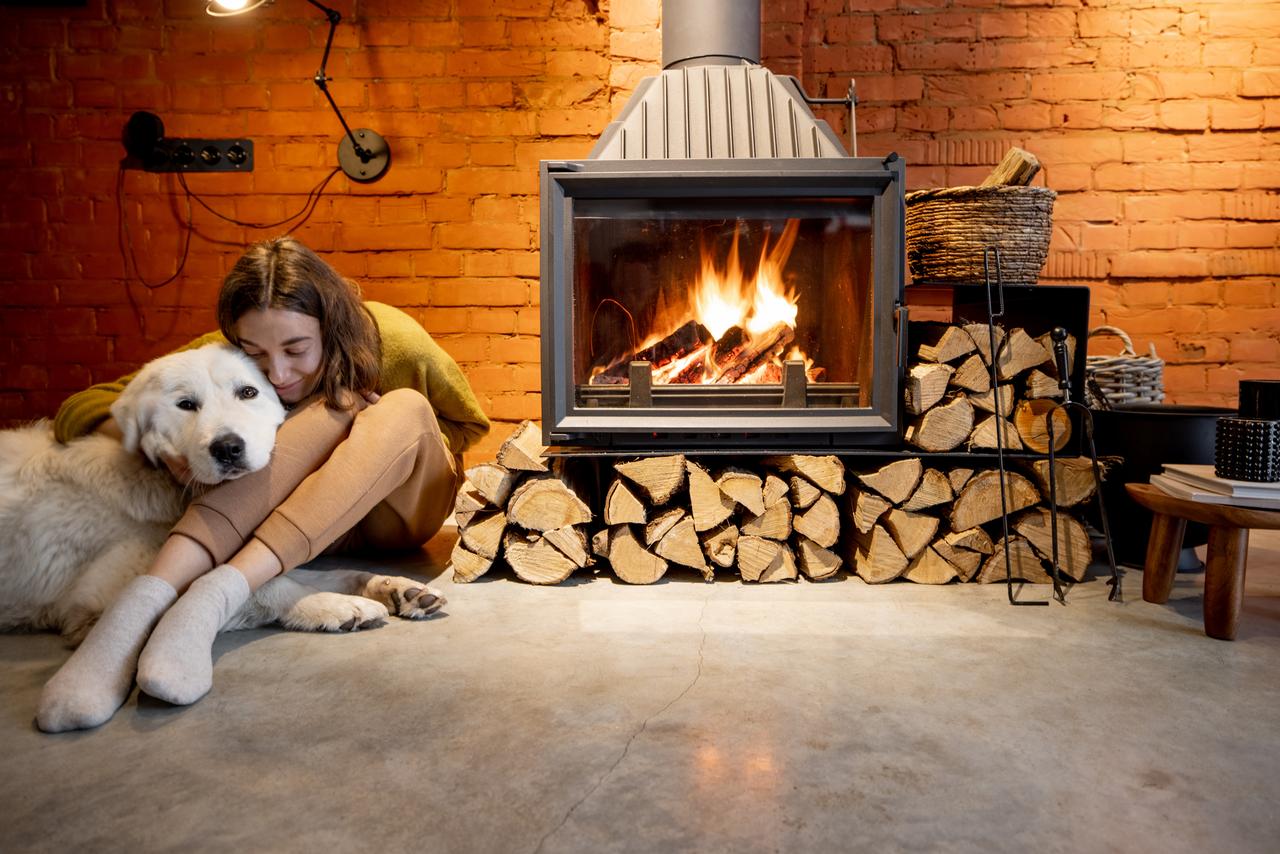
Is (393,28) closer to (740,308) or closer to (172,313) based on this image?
(172,313)

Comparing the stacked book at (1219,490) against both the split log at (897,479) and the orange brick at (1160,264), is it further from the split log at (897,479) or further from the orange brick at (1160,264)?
the orange brick at (1160,264)

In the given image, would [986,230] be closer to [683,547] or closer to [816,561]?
[816,561]

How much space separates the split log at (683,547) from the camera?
6.13ft

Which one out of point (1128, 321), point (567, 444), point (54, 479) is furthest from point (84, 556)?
point (1128, 321)

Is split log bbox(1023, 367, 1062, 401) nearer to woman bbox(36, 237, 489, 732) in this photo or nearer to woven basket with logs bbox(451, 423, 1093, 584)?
woven basket with logs bbox(451, 423, 1093, 584)

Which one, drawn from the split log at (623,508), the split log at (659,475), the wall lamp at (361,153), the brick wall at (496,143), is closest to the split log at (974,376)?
the split log at (659,475)

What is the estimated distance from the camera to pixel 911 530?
1.86 metres

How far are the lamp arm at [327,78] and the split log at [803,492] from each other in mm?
1803

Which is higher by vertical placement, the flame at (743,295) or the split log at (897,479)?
the flame at (743,295)

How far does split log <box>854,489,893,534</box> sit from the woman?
93 cm

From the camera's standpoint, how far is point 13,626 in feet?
5.01

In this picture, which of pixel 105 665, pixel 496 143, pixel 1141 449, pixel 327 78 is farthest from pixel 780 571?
pixel 327 78

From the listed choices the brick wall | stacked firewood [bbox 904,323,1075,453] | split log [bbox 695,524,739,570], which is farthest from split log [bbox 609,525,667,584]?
the brick wall

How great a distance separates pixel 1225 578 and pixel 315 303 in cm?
179
